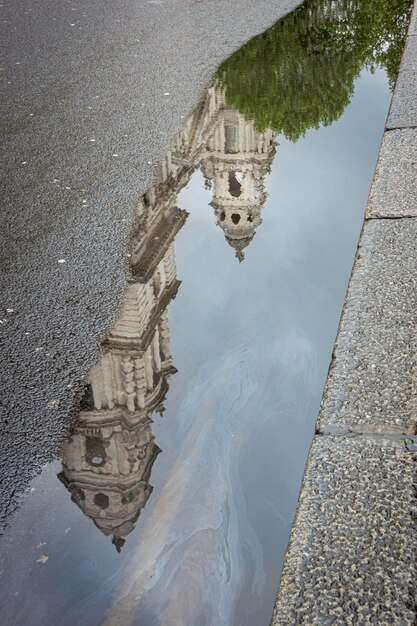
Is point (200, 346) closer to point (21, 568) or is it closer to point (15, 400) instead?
point (15, 400)

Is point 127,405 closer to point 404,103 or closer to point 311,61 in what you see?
point 404,103

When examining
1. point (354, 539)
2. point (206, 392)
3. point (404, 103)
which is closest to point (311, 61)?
point (404, 103)

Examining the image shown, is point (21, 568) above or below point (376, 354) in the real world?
below

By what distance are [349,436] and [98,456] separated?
129cm

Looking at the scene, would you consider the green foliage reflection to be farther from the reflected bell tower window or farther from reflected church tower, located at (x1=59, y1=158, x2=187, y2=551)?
reflected church tower, located at (x1=59, y1=158, x2=187, y2=551)

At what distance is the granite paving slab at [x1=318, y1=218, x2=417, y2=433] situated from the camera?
4090 mm

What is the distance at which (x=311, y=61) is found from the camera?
34.4ft

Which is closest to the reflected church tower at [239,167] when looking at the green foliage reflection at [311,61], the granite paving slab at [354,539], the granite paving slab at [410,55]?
the green foliage reflection at [311,61]

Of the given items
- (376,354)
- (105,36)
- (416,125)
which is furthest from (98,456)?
(105,36)

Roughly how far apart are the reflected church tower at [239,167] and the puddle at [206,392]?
0.10ft

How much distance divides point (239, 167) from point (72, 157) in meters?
1.71

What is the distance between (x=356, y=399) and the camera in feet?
13.8

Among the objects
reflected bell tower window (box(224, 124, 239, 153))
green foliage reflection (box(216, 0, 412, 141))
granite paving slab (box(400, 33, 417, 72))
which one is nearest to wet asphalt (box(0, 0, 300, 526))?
green foliage reflection (box(216, 0, 412, 141))

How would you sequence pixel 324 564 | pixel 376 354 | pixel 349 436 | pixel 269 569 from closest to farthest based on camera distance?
pixel 324 564 < pixel 269 569 < pixel 349 436 < pixel 376 354
